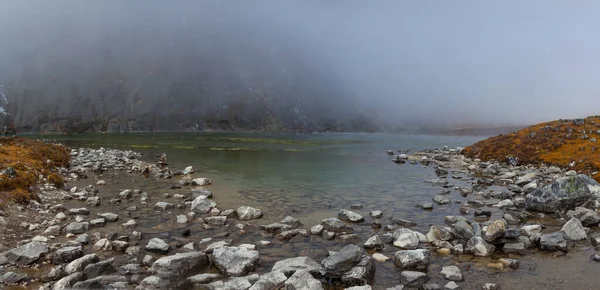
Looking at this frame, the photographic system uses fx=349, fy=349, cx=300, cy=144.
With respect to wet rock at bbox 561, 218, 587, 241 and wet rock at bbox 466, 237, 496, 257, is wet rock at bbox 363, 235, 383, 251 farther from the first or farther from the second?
wet rock at bbox 561, 218, 587, 241

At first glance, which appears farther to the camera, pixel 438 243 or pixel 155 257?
pixel 438 243

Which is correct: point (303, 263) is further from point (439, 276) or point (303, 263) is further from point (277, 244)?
point (439, 276)

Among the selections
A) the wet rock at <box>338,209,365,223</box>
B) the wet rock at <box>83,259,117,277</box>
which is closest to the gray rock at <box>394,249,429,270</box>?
the wet rock at <box>338,209,365,223</box>

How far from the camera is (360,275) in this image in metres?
10.7

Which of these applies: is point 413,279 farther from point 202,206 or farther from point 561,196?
point 561,196

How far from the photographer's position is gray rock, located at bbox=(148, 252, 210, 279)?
10.6 m

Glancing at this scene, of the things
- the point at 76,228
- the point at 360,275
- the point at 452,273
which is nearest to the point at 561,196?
the point at 452,273

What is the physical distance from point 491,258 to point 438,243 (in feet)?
6.24

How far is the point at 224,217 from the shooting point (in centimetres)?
1745

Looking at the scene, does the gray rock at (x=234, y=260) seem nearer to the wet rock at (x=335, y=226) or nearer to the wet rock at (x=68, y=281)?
the wet rock at (x=68, y=281)

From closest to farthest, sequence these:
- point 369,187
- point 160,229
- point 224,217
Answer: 1. point 160,229
2. point 224,217
3. point 369,187

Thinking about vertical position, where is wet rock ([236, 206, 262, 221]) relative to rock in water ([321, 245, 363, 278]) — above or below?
below

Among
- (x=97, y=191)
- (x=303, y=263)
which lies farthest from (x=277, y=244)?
(x=97, y=191)

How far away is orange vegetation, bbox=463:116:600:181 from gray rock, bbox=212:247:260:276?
31149mm
